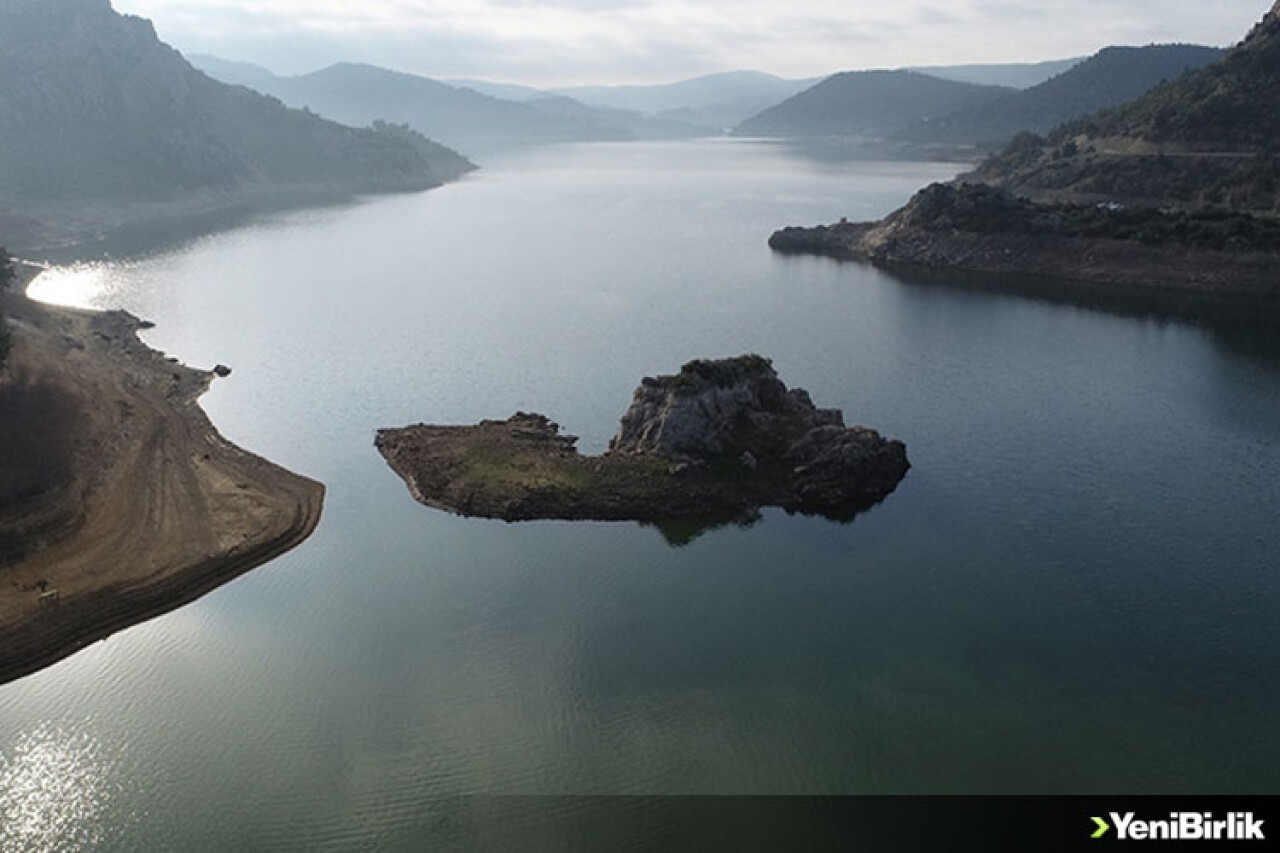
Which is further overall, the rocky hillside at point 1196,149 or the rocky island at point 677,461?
the rocky hillside at point 1196,149

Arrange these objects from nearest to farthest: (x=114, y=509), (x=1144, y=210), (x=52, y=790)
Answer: (x=52, y=790) → (x=114, y=509) → (x=1144, y=210)

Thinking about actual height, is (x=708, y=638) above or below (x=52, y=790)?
above

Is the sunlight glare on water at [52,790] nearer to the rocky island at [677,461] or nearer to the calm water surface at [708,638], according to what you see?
the calm water surface at [708,638]

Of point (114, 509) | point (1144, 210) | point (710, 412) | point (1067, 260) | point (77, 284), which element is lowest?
point (114, 509)

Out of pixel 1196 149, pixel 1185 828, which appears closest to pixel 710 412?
pixel 1185 828

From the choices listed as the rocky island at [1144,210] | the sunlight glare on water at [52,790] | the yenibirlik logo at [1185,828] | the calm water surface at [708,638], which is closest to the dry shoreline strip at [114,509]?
the calm water surface at [708,638]

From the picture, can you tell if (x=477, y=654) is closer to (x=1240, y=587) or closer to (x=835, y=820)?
(x=835, y=820)

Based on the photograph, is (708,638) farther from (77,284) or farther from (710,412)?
(77,284)
